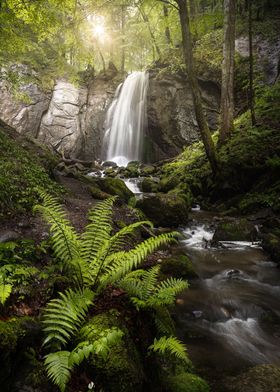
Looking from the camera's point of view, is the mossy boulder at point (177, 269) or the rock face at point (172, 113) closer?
the mossy boulder at point (177, 269)

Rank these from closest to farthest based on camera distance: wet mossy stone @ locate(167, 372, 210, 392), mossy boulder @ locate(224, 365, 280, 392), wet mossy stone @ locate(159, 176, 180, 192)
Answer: wet mossy stone @ locate(167, 372, 210, 392) < mossy boulder @ locate(224, 365, 280, 392) < wet mossy stone @ locate(159, 176, 180, 192)

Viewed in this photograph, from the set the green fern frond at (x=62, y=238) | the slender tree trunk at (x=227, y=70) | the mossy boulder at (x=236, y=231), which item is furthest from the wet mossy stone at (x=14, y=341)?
the slender tree trunk at (x=227, y=70)

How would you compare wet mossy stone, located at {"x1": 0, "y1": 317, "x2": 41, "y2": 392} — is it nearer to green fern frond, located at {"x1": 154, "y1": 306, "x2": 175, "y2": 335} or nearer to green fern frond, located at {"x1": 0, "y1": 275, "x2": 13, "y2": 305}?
green fern frond, located at {"x1": 0, "y1": 275, "x2": 13, "y2": 305}

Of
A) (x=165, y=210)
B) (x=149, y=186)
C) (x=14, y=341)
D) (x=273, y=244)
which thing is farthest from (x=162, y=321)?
(x=149, y=186)

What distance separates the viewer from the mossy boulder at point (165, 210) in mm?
9562

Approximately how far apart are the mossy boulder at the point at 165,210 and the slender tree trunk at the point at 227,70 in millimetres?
4234

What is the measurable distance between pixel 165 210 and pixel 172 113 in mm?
11662

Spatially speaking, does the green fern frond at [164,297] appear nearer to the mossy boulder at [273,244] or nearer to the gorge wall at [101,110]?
the mossy boulder at [273,244]

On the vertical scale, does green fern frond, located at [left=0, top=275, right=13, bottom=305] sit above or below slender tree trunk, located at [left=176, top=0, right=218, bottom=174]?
below

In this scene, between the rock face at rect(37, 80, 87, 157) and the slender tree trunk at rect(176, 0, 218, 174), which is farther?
the rock face at rect(37, 80, 87, 157)

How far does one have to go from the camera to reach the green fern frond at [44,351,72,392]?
6.80ft

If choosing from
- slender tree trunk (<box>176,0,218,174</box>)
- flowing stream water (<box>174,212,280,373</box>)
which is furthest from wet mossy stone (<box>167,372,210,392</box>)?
slender tree trunk (<box>176,0,218,174</box>)

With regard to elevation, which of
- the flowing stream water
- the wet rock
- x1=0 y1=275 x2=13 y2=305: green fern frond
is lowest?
the flowing stream water

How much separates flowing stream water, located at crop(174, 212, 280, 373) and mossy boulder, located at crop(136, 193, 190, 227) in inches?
67.5
